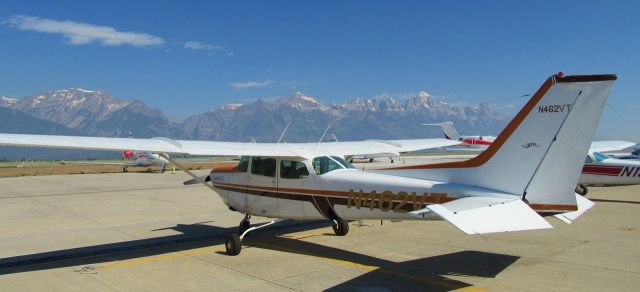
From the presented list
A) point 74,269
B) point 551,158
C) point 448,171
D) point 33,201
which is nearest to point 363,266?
point 448,171

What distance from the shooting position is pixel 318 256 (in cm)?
801

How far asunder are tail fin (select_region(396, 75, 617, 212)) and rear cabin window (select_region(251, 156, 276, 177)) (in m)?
3.85

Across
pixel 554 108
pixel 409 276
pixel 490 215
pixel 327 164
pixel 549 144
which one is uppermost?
pixel 554 108

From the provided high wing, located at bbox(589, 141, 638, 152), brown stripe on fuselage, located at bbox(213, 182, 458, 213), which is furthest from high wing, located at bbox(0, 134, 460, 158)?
high wing, located at bbox(589, 141, 638, 152)

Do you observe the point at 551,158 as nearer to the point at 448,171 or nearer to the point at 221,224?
the point at 448,171

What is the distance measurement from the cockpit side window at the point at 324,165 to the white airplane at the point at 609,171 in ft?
34.2

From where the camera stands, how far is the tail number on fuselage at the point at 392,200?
21.6ft

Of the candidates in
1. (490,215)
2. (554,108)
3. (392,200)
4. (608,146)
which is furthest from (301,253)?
(608,146)

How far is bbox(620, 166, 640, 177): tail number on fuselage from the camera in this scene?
14336mm

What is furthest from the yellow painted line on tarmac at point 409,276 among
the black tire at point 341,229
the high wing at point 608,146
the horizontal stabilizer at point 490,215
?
the high wing at point 608,146

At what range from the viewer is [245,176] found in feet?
30.6

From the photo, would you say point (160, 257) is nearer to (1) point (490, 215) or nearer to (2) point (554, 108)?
(1) point (490, 215)

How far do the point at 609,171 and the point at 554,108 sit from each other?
1109cm

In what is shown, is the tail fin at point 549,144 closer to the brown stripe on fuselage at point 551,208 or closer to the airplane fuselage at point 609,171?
the brown stripe on fuselage at point 551,208
